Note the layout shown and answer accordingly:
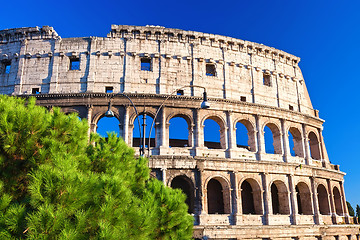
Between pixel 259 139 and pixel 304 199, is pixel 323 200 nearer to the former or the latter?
pixel 304 199

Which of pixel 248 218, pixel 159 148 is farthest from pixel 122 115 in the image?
pixel 248 218

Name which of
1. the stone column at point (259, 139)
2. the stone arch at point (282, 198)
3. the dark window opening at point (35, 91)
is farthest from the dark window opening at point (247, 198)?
the dark window opening at point (35, 91)

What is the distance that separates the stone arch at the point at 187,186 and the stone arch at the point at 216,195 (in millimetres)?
1454

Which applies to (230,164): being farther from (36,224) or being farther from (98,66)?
(36,224)

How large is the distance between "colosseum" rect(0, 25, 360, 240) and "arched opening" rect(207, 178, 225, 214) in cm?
7

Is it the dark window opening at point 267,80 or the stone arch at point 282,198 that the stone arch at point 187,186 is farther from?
the dark window opening at point 267,80

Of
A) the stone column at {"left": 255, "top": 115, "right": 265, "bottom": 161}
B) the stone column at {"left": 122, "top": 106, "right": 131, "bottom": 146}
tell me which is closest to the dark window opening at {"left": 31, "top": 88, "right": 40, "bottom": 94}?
the stone column at {"left": 122, "top": 106, "right": 131, "bottom": 146}

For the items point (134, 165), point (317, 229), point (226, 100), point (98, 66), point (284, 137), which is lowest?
point (317, 229)

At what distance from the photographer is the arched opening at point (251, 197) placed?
2075 centimetres

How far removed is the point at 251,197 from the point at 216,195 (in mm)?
2700

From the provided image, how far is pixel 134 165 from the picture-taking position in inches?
370

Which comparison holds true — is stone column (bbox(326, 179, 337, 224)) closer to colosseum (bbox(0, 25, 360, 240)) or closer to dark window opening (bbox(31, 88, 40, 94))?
colosseum (bbox(0, 25, 360, 240))

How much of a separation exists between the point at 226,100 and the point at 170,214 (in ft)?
46.7

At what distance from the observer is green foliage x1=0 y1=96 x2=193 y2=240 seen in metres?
Result: 5.35
